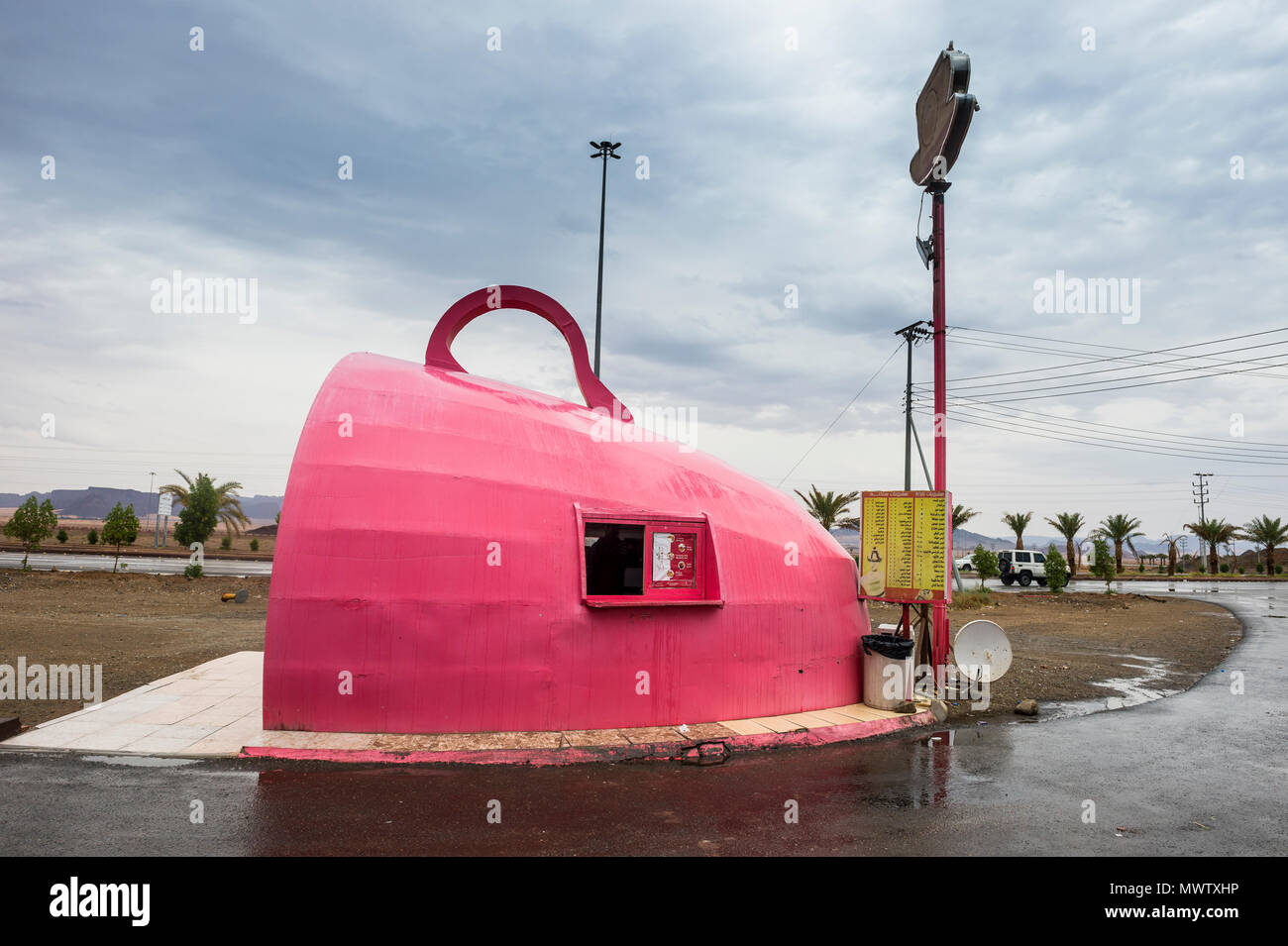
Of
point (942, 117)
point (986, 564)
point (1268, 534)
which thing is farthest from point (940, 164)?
point (1268, 534)

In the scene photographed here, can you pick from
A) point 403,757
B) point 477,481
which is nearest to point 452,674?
point 403,757

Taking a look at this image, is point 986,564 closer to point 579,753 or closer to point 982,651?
point 982,651

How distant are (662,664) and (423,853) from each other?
12.8ft

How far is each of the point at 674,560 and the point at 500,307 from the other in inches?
182

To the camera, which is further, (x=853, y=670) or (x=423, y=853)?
(x=853, y=670)

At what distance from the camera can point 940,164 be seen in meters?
12.0

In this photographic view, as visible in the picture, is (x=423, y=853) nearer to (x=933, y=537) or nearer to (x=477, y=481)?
(x=477, y=481)

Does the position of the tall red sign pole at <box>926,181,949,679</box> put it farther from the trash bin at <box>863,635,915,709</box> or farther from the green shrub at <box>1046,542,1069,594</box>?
the green shrub at <box>1046,542,1069,594</box>

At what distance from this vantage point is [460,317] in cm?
1090

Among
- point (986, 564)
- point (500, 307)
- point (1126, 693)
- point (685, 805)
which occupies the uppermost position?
point (500, 307)

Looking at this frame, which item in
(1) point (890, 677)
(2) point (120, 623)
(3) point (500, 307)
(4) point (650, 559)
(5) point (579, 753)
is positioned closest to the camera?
(5) point (579, 753)

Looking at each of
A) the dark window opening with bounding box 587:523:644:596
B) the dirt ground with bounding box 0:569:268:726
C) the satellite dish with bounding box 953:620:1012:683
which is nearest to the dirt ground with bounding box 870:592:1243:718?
the satellite dish with bounding box 953:620:1012:683

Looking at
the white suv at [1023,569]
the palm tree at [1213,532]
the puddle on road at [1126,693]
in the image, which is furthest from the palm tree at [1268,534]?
the puddle on road at [1126,693]

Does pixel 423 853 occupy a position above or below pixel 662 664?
below
